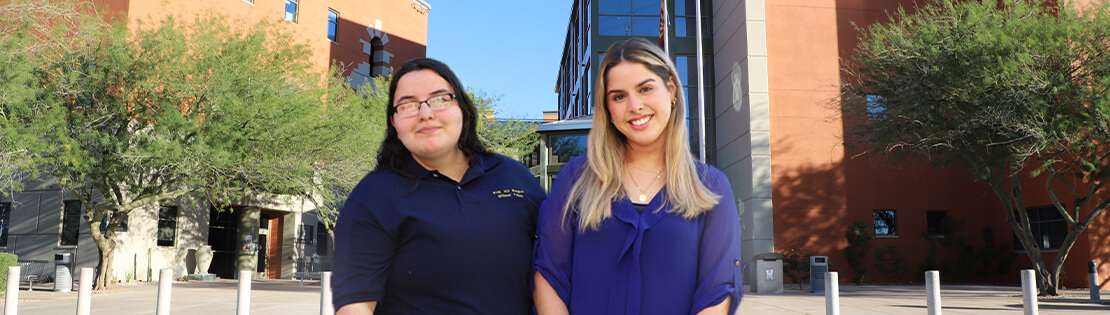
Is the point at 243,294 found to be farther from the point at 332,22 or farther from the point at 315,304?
the point at 332,22

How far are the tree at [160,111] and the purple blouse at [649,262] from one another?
645 inches

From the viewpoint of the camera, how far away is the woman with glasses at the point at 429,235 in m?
2.31

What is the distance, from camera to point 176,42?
1795 cm

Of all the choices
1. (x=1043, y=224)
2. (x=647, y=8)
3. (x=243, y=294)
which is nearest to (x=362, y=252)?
(x=243, y=294)

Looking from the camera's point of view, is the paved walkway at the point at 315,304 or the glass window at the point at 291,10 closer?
the paved walkway at the point at 315,304

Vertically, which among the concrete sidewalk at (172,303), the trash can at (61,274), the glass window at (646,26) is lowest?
the concrete sidewalk at (172,303)

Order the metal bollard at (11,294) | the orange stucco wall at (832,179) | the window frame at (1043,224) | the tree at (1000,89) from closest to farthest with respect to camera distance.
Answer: the metal bollard at (11,294) → the tree at (1000,89) → the window frame at (1043,224) → the orange stucco wall at (832,179)

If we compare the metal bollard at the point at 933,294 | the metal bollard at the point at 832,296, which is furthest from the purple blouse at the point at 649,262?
the metal bollard at the point at 832,296

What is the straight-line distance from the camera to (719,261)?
2.25m

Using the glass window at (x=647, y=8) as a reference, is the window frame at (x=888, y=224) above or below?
below

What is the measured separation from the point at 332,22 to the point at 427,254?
33.3 meters

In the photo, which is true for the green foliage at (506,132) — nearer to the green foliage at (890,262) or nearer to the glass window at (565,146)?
the glass window at (565,146)

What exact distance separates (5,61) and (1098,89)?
21.7m

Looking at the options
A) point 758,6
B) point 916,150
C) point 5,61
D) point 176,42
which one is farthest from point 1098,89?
point 5,61
